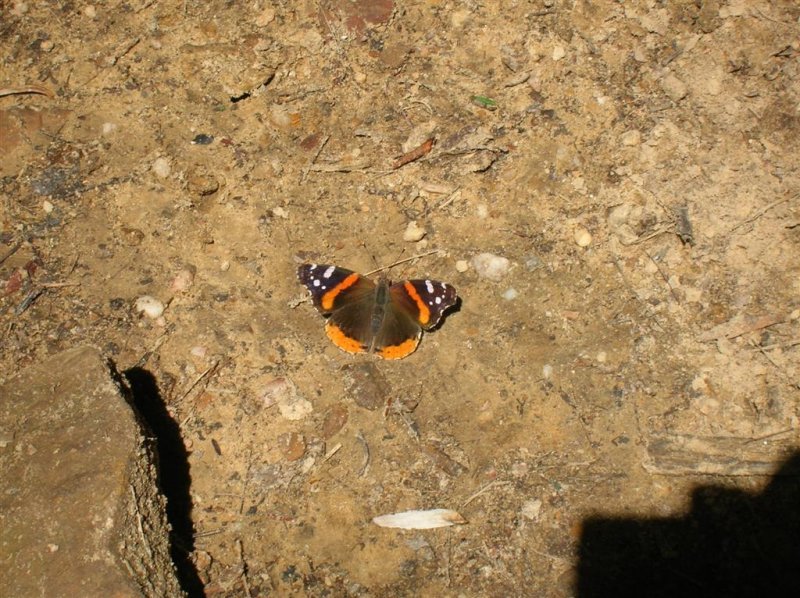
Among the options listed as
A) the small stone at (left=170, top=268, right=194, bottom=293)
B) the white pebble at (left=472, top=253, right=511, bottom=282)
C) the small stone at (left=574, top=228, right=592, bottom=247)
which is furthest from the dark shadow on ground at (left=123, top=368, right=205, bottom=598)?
the small stone at (left=574, top=228, right=592, bottom=247)

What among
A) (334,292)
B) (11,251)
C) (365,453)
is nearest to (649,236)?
(334,292)

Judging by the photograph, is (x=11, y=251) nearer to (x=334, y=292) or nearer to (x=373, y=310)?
(x=334, y=292)

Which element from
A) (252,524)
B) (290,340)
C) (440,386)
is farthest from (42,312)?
(440,386)

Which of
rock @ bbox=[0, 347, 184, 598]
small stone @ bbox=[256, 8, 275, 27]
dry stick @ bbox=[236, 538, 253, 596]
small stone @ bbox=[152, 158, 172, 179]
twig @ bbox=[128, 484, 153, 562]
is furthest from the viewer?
small stone @ bbox=[256, 8, 275, 27]

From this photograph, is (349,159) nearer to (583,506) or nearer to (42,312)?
(42,312)

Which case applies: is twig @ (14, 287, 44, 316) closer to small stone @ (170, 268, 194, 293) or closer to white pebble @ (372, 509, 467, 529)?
small stone @ (170, 268, 194, 293)

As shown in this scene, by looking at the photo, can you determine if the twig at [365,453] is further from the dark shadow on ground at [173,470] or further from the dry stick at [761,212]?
the dry stick at [761,212]
